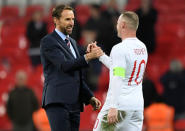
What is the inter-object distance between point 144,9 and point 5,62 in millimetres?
5482

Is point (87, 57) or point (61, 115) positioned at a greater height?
point (87, 57)

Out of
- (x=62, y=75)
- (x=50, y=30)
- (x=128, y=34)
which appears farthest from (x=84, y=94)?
(x=50, y=30)

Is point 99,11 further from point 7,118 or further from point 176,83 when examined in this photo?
point 7,118

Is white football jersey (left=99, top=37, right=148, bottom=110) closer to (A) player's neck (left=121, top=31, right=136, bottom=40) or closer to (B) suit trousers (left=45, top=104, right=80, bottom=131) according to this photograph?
(A) player's neck (left=121, top=31, right=136, bottom=40)

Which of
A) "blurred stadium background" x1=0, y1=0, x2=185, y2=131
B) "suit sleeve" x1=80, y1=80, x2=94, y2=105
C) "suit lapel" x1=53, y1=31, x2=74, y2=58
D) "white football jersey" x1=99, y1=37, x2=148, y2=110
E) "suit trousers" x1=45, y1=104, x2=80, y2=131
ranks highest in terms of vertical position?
"suit lapel" x1=53, y1=31, x2=74, y2=58

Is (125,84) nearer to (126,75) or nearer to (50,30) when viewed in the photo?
(126,75)

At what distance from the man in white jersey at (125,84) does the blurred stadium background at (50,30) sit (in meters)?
6.24

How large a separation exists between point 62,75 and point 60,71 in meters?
0.05

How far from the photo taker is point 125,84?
251 inches

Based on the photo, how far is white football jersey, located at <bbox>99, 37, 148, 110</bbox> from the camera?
6.22 metres

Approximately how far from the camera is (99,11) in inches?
536

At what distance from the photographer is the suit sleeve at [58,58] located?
21.1 ft

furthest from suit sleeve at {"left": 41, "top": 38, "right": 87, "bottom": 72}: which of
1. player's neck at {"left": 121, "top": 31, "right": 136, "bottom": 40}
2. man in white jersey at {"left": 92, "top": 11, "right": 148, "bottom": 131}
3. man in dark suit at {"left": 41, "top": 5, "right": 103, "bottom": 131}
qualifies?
player's neck at {"left": 121, "top": 31, "right": 136, "bottom": 40}

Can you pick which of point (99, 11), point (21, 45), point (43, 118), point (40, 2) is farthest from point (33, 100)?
point (40, 2)
